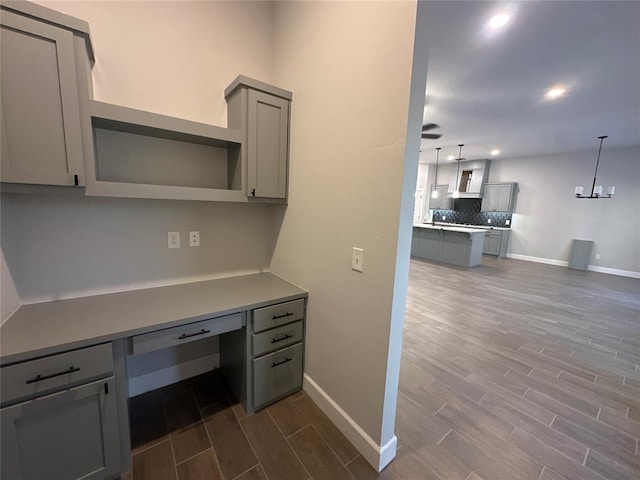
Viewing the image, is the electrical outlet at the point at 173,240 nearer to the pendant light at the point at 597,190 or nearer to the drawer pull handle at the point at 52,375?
the drawer pull handle at the point at 52,375

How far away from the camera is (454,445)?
157cm

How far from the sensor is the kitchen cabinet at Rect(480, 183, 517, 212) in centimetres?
769

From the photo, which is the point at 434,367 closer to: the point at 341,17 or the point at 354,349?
the point at 354,349

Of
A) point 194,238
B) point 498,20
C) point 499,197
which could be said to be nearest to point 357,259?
point 194,238

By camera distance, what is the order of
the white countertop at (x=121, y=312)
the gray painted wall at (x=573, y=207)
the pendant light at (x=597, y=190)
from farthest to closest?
the gray painted wall at (x=573, y=207), the pendant light at (x=597, y=190), the white countertop at (x=121, y=312)

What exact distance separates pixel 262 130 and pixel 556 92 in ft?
13.2

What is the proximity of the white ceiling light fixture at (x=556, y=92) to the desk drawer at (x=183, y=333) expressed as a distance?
4.54m

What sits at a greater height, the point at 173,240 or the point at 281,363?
the point at 173,240

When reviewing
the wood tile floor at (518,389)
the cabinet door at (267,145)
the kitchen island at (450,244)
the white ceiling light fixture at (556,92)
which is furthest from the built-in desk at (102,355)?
the kitchen island at (450,244)

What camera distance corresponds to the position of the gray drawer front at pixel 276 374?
5.64 ft

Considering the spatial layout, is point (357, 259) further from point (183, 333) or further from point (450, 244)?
point (450, 244)

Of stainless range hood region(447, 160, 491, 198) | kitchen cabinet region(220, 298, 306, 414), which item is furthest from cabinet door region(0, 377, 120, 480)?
stainless range hood region(447, 160, 491, 198)

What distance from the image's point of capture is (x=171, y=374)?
2.00m

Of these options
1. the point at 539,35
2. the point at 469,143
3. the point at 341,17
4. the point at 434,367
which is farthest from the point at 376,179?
the point at 469,143
